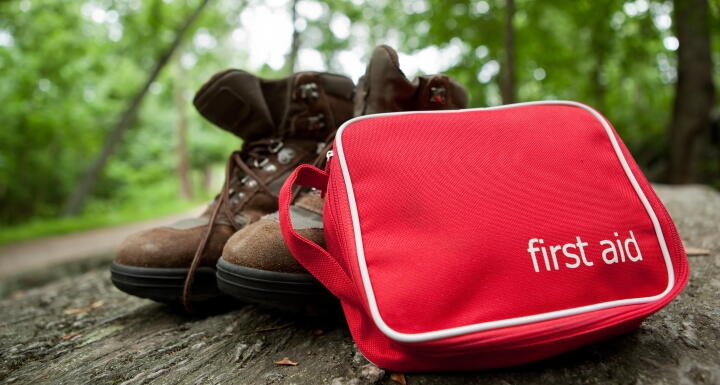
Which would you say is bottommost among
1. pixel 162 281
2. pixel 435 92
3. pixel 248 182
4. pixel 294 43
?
pixel 162 281

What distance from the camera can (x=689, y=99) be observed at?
4.12 m

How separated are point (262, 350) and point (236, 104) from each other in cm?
71

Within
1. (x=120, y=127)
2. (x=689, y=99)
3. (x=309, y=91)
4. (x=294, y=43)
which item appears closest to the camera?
(x=309, y=91)

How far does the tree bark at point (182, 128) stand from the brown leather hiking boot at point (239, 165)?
41.1ft

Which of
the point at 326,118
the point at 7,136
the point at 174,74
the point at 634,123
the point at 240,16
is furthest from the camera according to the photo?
the point at 174,74

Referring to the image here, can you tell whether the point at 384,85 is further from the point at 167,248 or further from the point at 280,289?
the point at 167,248

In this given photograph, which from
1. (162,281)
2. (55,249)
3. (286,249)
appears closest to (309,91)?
(286,249)

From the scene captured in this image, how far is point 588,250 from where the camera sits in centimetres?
77

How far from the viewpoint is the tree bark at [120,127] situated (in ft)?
21.5

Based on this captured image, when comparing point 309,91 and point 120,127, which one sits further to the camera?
point 120,127

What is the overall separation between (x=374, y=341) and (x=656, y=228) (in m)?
0.56

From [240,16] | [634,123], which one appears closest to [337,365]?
[634,123]

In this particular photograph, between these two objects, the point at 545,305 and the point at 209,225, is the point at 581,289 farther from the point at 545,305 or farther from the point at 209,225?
the point at 209,225

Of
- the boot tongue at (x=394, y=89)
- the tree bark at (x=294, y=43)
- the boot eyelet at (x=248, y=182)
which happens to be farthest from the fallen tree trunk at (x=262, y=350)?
the tree bark at (x=294, y=43)
